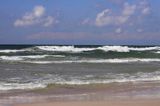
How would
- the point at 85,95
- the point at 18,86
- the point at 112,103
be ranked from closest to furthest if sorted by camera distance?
the point at 112,103 → the point at 85,95 → the point at 18,86

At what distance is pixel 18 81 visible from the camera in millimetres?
15625

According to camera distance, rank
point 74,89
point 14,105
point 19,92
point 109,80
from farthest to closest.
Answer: point 109,80 < point 74,89 < point 19,92 < point 14,105

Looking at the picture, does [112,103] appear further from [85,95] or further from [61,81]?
[61,81]

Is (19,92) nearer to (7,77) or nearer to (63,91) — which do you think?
(63,91)

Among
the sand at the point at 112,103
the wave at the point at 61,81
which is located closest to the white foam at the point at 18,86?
the wave at the point at 61,81

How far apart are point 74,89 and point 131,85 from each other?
2.23 meters

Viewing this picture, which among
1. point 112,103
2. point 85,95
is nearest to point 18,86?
point 85,95

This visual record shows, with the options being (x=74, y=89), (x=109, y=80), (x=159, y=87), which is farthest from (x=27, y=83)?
(x=159, y=87)

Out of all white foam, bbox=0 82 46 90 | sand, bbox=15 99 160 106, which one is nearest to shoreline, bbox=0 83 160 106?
sand, bbox=15 99 160 106

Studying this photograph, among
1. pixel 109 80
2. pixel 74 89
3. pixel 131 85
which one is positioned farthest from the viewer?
pixel 109 80

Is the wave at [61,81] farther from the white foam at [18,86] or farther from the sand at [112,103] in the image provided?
the sand at [112,103]

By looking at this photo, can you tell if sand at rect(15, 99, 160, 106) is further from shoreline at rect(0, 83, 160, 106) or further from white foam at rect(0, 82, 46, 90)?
white foam at rect(0, 82, 46, 90)

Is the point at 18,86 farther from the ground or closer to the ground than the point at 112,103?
farther from the ground

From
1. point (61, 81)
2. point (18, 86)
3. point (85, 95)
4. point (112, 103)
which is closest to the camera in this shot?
point (112, 103)
